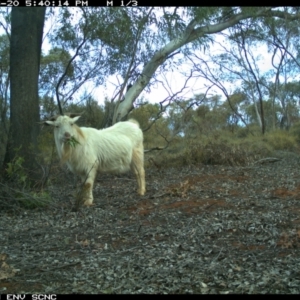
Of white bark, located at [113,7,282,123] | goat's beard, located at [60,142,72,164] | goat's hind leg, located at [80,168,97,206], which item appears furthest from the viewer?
white bark, located at [113,7,282,123]

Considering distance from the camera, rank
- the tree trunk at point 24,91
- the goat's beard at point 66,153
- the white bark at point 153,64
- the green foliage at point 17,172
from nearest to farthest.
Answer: the green foliage at point 17,172 < the goat's beard at point 66,153 < the tree trunk at point 24,91 < the white bark at point 153,64

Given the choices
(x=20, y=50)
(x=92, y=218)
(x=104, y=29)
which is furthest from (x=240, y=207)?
(x=104, y=29)

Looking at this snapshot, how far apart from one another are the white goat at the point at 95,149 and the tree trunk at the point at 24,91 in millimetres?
1079

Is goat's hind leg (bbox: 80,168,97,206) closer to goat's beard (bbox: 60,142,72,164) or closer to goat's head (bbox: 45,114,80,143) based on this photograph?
goat's beard (bbox: 60,142,72,164)

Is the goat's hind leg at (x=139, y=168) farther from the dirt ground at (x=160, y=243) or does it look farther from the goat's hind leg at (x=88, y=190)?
the goat's hind leg at (x=88, y=190)

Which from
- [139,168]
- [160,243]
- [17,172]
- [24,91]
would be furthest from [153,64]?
[160,243]

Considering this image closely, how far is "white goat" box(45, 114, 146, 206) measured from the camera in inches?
296

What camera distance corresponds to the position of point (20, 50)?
877 centimetres

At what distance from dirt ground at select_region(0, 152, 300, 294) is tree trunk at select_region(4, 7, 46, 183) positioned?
1.11 m

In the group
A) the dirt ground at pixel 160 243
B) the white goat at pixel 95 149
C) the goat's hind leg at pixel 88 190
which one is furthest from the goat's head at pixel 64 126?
the dirt ground at pixel 160 243

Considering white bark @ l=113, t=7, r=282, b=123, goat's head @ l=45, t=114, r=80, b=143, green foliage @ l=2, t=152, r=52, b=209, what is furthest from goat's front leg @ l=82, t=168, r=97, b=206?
white bark @ l=113, t=7, r=282, b=123

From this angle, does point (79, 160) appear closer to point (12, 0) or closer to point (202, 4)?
point (12, 0)

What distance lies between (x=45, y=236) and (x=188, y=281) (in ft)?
8.02

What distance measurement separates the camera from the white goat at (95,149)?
7516 mm
